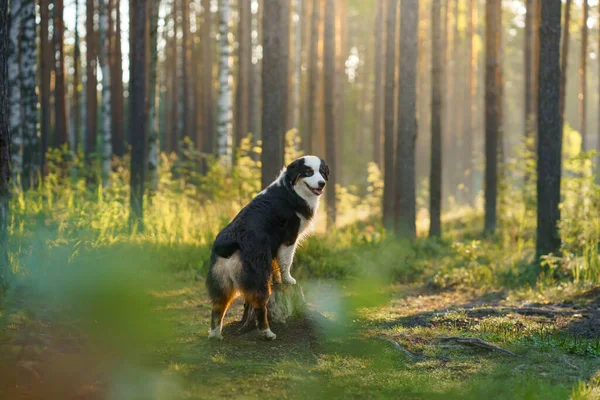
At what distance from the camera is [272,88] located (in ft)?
41.8

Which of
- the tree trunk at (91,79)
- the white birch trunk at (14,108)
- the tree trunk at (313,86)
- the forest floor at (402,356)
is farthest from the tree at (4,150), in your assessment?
the tree trunk at (91,79)

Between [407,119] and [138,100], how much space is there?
239 inches

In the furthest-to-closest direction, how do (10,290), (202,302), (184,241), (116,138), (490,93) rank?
(116,138) → (490,93) → (184,241) → (202,302) → (10,290)

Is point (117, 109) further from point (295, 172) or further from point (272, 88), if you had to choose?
point (295, 172)

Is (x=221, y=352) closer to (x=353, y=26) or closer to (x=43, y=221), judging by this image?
(x=43, y=221)

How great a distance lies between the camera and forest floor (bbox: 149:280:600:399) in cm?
564

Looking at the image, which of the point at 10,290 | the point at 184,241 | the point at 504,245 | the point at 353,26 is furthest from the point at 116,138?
the point at 353,26

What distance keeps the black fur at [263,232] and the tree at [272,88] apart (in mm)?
5289

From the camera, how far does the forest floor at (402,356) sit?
564 centimetres

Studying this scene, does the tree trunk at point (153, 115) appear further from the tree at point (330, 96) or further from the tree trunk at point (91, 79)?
the tree trunk at point (91, 79)

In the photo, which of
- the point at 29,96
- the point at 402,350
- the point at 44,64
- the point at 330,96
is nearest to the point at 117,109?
the point at 44,64

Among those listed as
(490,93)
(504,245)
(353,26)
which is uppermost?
(353,26)

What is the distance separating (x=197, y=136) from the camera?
29.7 m

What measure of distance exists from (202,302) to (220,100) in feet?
40.3
